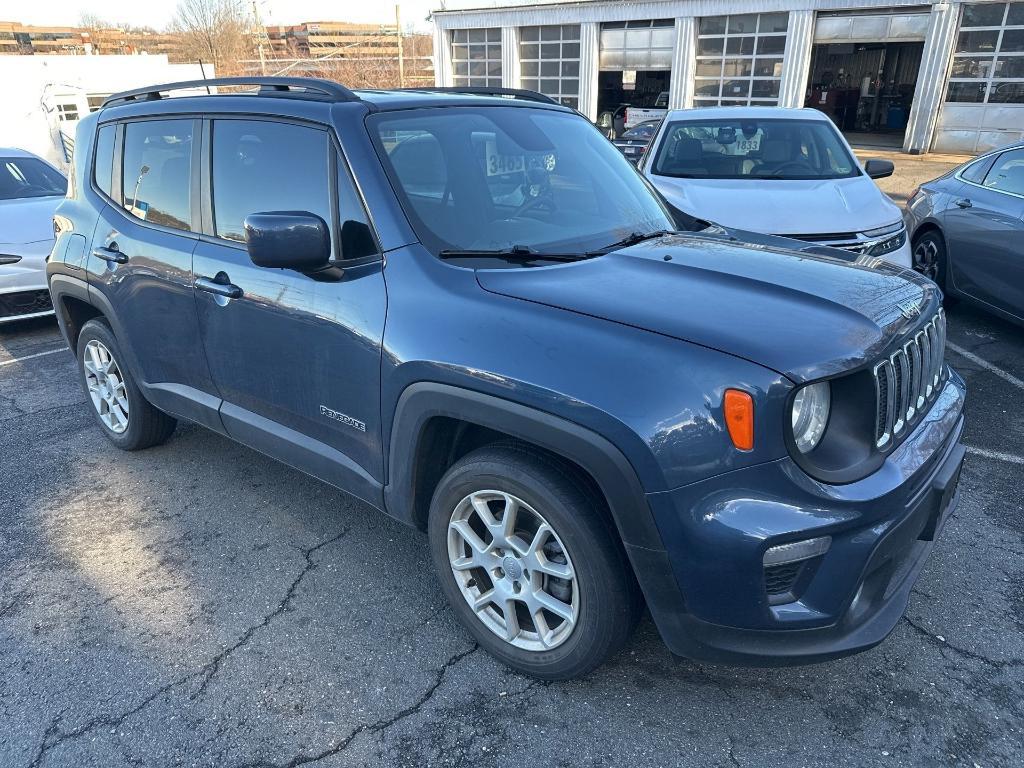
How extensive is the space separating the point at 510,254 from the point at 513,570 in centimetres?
110

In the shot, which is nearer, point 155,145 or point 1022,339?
point 155,145

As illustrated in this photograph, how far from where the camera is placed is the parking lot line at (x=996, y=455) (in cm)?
406

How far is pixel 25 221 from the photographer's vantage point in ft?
22.2

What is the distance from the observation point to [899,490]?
2115mm

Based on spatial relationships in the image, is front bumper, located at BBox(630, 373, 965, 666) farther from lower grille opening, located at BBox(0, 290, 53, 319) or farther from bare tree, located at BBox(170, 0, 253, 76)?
bare tree, located at BBox(170, 0, 253, 76)

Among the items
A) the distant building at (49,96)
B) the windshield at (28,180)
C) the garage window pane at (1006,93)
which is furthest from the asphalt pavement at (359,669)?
the distant building at (49,96)

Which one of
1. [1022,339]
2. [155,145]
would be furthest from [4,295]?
[1022,339]

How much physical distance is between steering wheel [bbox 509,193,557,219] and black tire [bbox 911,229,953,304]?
469cm

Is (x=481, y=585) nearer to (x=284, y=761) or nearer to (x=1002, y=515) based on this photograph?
(x=284, y=761)

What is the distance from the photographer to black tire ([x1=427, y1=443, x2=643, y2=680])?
222cm

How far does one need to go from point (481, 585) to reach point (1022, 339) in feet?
17.7

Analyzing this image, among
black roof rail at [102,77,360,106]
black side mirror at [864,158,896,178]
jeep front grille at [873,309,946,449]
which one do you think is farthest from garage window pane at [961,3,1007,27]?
black roof rail at [102,77,360,106]

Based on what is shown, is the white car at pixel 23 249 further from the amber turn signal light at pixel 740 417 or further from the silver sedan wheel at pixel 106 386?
the amber turn signal light at pixel 740 417

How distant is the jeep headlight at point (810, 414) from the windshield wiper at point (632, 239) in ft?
3.34
